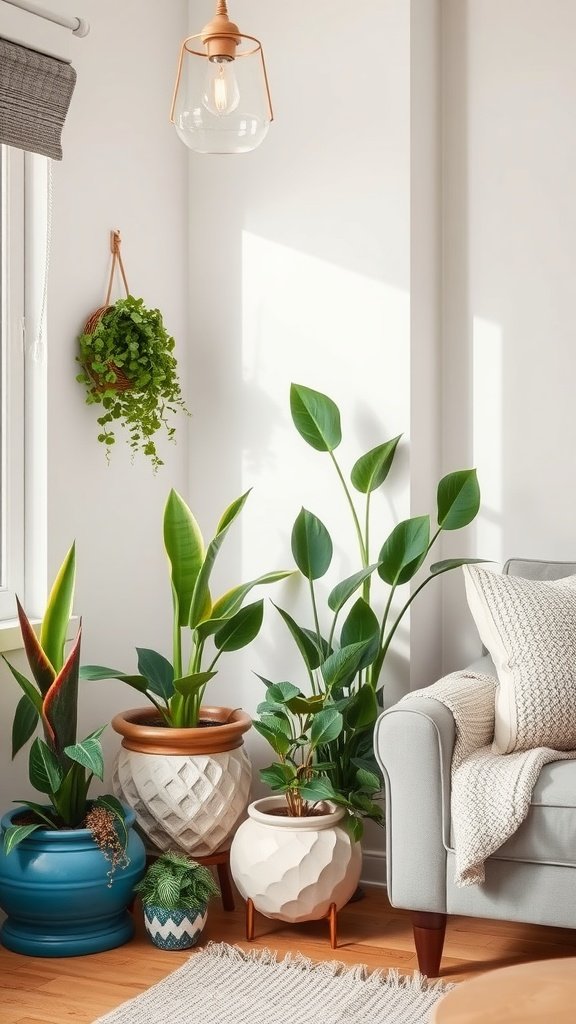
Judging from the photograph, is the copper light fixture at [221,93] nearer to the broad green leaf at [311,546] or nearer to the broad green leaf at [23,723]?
the broad green leaf at [311,546]

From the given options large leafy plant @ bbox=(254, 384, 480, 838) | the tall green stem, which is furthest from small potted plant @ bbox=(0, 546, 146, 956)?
the tall green stem

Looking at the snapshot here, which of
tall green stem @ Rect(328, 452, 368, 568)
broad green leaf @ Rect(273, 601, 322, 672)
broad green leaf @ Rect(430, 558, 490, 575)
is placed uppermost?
tall green stem @ Rect(328, 452, 368, 568)

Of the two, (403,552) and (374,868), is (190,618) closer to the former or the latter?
(403,552)

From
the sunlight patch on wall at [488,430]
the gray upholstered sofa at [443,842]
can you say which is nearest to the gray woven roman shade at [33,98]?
the sunlight patch on wall at [488,430]

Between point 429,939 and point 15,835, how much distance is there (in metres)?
0.95

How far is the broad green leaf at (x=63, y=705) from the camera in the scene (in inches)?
102

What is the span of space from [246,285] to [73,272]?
62cm

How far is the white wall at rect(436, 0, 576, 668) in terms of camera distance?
10.9 feet

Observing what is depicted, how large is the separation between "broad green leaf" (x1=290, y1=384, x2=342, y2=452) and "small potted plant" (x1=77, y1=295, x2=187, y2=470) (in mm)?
347

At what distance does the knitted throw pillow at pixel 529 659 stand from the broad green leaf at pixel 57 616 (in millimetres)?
964

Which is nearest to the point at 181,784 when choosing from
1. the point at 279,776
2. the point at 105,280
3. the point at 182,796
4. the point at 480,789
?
the point at 182,796

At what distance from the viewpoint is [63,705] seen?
2.61m

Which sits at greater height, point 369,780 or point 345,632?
point 345,632

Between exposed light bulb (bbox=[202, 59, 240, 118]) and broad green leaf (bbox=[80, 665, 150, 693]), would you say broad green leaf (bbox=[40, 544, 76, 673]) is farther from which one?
exposed light bulb (bbox=[202, 59, 240, 118])
